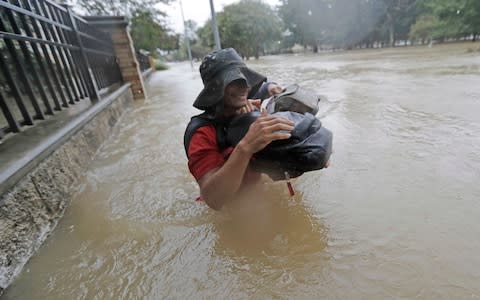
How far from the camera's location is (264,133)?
114cm

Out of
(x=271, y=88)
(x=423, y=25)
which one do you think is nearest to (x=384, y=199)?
(x=271, y=88)

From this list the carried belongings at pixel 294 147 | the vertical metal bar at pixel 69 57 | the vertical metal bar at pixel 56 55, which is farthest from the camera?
the vertical metal bar at pixel 69 57

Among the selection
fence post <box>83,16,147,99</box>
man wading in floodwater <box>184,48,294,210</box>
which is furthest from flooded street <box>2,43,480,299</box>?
fence post <box>83,16,147,99</box>

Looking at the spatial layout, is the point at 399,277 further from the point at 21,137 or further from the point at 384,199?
the point at 21,137

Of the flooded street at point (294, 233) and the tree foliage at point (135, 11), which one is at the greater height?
the tree foliage at point (135, 11)

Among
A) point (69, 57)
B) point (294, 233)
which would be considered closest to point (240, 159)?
point (294, 233)

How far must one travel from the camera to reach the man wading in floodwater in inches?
46.5

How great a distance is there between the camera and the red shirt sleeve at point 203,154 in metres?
1.36

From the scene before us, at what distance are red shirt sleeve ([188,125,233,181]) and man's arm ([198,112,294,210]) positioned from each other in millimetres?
39

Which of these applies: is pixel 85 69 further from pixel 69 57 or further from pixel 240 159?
pixel 240 159

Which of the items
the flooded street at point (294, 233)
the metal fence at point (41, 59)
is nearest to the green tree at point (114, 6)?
the metal fence at point (41, 59)

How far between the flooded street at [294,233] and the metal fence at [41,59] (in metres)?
0.87

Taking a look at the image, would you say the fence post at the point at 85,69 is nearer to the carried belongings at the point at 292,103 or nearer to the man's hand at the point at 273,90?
the man's hand at the point at 273,90

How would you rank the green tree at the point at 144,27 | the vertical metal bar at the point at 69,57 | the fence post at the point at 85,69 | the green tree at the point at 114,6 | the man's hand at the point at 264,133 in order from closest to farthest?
the man's hand at the point at 264,133 → the vertical metal bar at the point at 69,57 → the fence post at the point at 85,69 → the green tree at the point at 114,6 → the green tree at the point at 144,27
